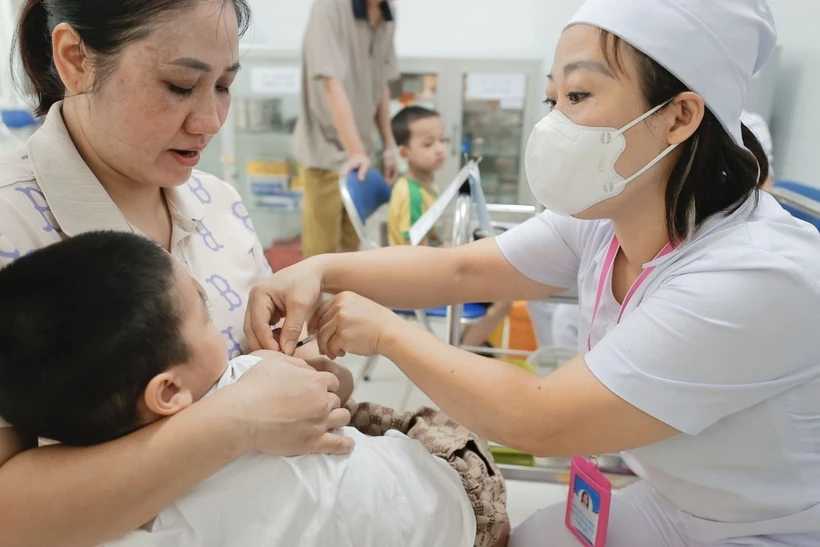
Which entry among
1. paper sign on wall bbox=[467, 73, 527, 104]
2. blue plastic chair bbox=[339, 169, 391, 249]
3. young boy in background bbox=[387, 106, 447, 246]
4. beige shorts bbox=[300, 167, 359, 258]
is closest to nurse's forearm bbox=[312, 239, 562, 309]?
blue plastic chair bbox=[339, 169, 391, 249]

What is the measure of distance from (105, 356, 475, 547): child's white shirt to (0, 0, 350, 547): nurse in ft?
0.12

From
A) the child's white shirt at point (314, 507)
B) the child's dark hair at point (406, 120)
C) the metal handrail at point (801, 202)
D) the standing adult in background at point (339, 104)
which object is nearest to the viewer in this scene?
the child's white shirt at point (314, 507)

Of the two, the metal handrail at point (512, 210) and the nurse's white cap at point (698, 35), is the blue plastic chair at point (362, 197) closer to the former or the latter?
the metal handrail at point (512, 210)


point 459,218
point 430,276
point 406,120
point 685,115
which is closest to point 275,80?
point 406,120

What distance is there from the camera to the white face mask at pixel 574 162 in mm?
970

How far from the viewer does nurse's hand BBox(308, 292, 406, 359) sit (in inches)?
41.6

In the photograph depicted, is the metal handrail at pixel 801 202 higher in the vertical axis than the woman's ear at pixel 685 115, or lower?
lower

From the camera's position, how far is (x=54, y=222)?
910 mm

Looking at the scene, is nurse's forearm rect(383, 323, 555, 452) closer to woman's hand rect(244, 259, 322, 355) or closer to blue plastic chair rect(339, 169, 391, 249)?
woman's hand rect(244, 259, 322, 355)

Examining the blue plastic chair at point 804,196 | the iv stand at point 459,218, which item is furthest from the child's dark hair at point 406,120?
the blue plastic chair at point 804,196

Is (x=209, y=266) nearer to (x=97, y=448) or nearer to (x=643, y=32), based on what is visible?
(x=97, y=448)

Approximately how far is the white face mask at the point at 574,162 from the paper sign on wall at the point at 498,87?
10.2 ft

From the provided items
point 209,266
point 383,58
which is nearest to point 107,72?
point 209,266

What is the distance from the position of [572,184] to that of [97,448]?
0.82m
